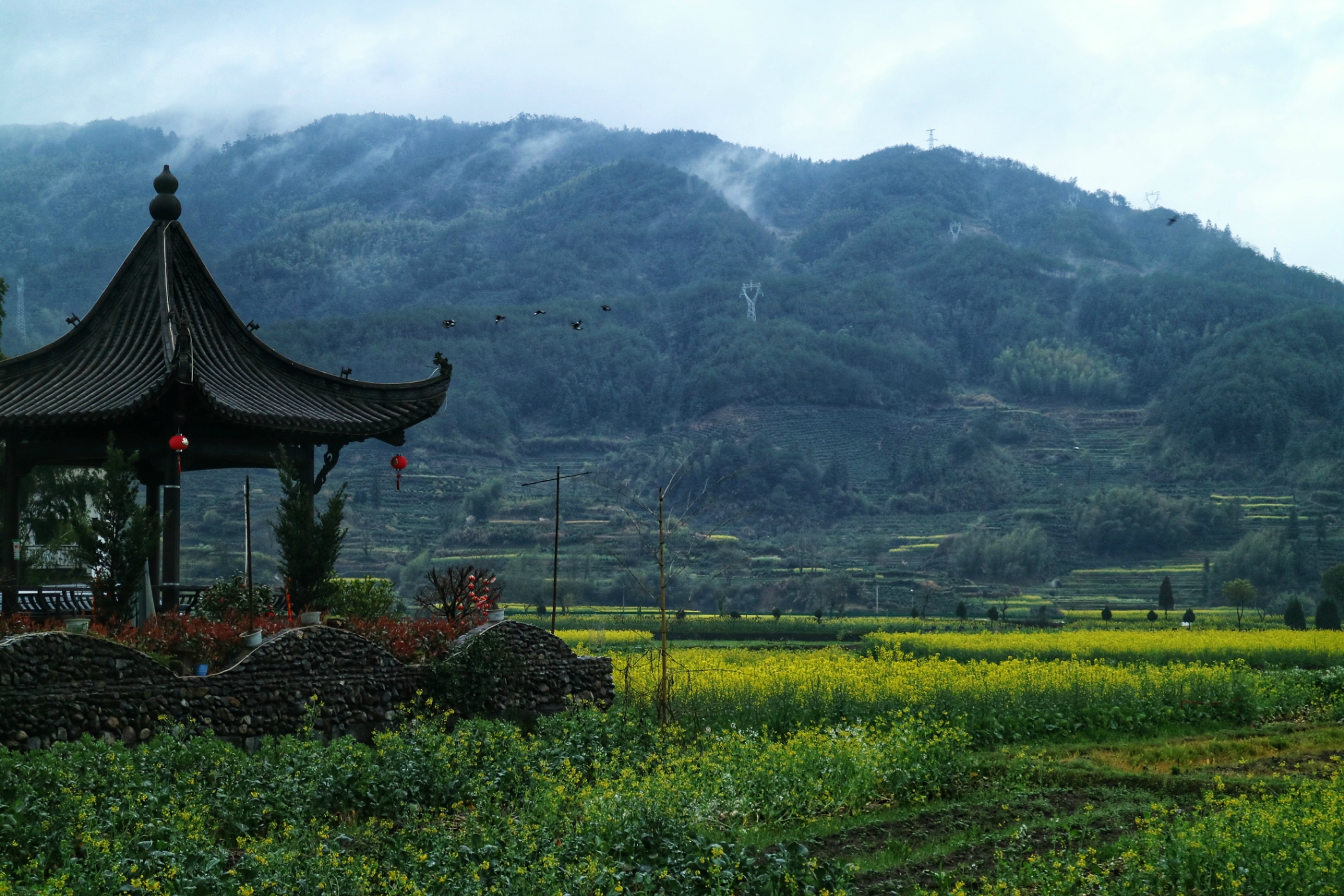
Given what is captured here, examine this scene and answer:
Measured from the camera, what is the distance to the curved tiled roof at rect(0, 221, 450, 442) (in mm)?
14539

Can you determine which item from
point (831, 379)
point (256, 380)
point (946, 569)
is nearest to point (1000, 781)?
point (256, 380)

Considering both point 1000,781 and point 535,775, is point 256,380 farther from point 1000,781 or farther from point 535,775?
point 1000,781

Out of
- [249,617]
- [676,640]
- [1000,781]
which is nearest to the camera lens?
[1000,781]

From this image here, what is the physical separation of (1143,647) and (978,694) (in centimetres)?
1316

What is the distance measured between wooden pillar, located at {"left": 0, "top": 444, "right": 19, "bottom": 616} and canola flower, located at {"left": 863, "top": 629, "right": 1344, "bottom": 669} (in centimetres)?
1903

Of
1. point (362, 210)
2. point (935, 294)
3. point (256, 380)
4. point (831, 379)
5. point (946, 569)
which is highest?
point (362, 210)

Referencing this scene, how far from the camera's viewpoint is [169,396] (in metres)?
14.5

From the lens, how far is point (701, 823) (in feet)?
32.3

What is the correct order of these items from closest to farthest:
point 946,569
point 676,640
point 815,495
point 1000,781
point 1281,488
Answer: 1. point 1000,781
2. point 676,640
3. point 946,569
4. point 1281,488
5. point 815,495

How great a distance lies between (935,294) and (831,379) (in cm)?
3583

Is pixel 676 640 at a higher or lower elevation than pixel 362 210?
lower

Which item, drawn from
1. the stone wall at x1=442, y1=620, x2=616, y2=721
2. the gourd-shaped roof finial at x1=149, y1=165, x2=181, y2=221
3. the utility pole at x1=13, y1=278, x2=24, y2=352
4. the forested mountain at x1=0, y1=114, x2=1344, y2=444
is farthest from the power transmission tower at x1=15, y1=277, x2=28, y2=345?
the stone wall at x1=442, y1=620, x2=616, y2=721

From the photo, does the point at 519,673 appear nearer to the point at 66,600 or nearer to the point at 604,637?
the point at 66,600

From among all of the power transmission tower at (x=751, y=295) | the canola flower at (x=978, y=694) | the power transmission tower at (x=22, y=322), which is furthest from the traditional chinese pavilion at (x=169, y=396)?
the power transmission tower at (x=751, y=295)
